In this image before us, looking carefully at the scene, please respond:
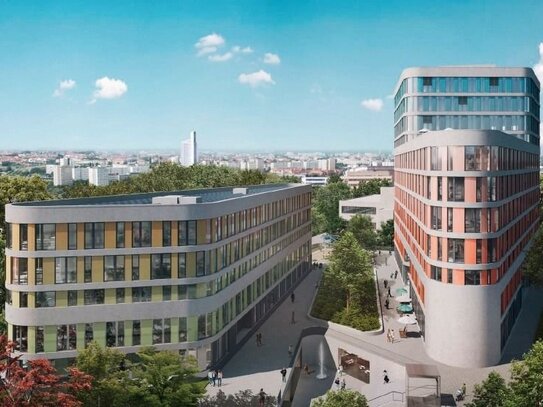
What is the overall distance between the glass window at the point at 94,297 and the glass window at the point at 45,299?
2214mm

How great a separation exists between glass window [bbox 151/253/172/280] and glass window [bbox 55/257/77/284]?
18.3 feet

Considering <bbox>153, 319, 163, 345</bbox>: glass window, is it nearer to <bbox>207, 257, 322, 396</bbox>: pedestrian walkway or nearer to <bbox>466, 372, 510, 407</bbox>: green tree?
<bbox>207, 257, 322, 396</bbox>: pedestrian walkway

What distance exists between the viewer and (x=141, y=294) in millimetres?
43062

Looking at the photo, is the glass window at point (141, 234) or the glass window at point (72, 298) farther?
the glass window at point (141, 234)

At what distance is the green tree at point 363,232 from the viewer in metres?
96.3

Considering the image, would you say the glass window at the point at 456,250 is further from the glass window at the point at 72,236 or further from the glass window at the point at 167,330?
the glass window at the point at 72,236

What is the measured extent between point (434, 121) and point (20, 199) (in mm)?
58822

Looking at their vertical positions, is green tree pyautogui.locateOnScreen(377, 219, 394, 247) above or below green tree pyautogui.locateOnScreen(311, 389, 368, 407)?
above

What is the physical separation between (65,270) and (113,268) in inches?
132

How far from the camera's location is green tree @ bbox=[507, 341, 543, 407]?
100ft

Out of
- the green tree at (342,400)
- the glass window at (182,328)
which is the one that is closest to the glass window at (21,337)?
the glass window at (182,328)

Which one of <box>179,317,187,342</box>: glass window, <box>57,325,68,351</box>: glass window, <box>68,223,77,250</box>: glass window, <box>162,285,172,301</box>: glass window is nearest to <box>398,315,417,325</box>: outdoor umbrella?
<box>179,317,187,342</box>: glass window

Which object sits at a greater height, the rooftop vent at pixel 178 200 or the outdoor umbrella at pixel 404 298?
the rooftop vent at pixel 178 200

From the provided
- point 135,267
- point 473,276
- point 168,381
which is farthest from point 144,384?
point 473,276
